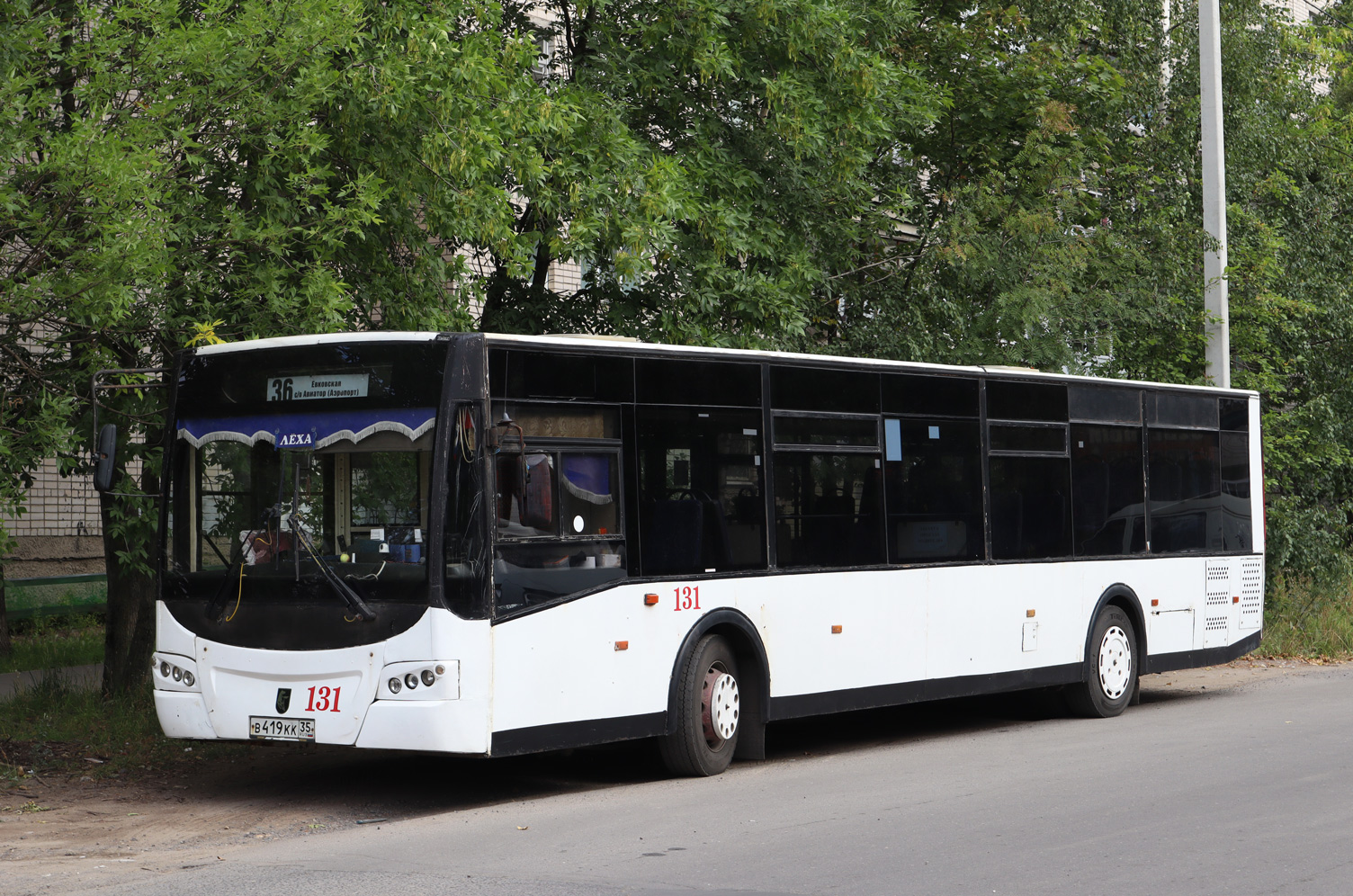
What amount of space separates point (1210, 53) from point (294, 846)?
15.4m

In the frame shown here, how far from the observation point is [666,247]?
1370cm

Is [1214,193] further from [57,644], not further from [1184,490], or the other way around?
[57,644]

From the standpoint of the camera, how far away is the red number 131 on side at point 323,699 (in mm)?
9227

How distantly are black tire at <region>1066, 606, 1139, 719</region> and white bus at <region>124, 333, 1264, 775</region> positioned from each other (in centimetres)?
95

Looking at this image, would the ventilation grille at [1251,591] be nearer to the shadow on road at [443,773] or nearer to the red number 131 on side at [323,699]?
the shadow on road at [443,773]

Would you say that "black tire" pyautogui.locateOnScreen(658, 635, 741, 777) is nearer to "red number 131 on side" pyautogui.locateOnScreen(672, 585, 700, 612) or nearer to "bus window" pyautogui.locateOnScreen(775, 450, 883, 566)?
"red number 131 on side" pyautogui.locateOnScreen(672, 585, 700, 612)

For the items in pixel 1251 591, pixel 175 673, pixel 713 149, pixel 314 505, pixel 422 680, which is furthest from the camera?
pixel 1251 591

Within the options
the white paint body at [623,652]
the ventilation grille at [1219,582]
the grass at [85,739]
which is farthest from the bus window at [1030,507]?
the grass at [85,739]

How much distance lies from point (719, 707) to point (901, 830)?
261cm

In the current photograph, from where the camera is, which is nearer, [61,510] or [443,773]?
[443,773]

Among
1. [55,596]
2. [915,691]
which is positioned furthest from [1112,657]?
[55,596]

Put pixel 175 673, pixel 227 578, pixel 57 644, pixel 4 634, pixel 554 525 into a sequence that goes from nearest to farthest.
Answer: pixel 554 525, pixel 227 578, pixel 175 673, pixel 4 634, pixel 57 644

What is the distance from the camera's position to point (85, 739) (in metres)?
11.9

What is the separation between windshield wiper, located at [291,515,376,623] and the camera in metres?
9.20
